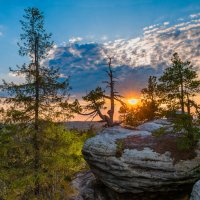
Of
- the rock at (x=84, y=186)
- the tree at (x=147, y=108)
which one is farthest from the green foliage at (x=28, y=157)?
the tree at (x=147, y=108)

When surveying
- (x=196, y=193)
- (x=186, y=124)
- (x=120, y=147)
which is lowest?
(x=196, y=193)

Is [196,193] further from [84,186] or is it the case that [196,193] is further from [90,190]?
[84,186]

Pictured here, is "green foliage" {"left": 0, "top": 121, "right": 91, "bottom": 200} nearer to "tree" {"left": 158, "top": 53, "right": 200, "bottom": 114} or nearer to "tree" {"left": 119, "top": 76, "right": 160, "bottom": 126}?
"tree" {"left": 158, "top": 53, "right": 200, "bottom": 114}

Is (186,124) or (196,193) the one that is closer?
(196,193)

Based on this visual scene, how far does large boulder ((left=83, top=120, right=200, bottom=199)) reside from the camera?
19734 mm

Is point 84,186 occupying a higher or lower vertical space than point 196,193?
lower

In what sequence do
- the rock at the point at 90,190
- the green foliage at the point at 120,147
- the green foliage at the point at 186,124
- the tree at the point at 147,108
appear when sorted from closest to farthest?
1. the green foliage at the point at 186,124
2. the green foliage at the point at 120,147
3. the rock at the point at 90,190
4. the tree at the point at 147,108

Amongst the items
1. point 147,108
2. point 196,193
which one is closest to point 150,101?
point 147,108

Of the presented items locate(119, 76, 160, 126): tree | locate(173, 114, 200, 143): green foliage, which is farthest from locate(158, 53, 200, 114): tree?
locate(119, 76, 160, 126): tree

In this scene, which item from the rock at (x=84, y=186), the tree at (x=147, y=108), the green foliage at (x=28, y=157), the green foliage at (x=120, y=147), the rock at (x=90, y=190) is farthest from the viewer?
the tree at (x=147, y=108)

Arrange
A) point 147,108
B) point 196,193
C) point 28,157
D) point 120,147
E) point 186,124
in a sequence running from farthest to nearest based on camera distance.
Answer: point 147,108 < point 28,157 < point 120,147 < point 186,124 < point 196,193

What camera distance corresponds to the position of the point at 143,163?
20.2 metres

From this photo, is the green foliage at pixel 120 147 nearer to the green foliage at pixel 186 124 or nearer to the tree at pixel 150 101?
the green foliage at pixel 186 124

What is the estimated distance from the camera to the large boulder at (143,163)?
19734 mm
